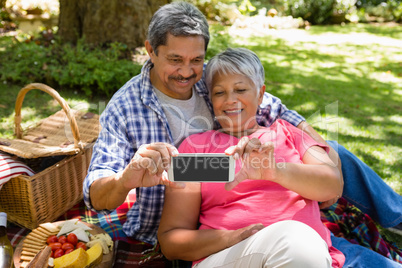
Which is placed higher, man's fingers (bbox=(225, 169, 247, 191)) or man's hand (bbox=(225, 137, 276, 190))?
man's hand (bbox=(225, 137, 276, 190))

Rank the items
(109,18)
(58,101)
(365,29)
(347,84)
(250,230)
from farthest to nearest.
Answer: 1. (365,29)
2. (347,84)
3. (109,18)
4. (58,101)
5. (250,230)

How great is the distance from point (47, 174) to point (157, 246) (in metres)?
1.03

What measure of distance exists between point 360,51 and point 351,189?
23.2ft

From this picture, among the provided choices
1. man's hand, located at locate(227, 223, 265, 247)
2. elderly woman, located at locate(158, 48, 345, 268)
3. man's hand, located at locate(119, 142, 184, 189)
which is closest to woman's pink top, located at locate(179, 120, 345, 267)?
elderly woman, located at locate(158, 48, 345, 268)

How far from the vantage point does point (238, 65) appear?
2.31m

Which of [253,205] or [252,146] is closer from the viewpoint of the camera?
[252,146]

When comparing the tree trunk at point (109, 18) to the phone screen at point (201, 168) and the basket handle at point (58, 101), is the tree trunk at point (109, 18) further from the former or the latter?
the phone screen at point (201, 168)

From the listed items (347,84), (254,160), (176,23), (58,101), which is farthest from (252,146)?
(347,84)

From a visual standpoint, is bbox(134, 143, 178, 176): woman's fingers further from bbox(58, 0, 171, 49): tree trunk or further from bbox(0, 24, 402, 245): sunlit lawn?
bbox(58, 0, 171, 49): tree trunk

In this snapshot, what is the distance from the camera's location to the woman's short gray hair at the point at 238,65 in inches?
91.0

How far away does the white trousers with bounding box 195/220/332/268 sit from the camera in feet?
5.47

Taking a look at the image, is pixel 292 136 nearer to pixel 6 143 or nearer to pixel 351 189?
pixel 351 189

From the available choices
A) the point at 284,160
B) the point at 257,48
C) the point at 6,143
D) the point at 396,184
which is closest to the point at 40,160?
the point at 6,143

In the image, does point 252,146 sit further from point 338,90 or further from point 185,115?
point 338,90
